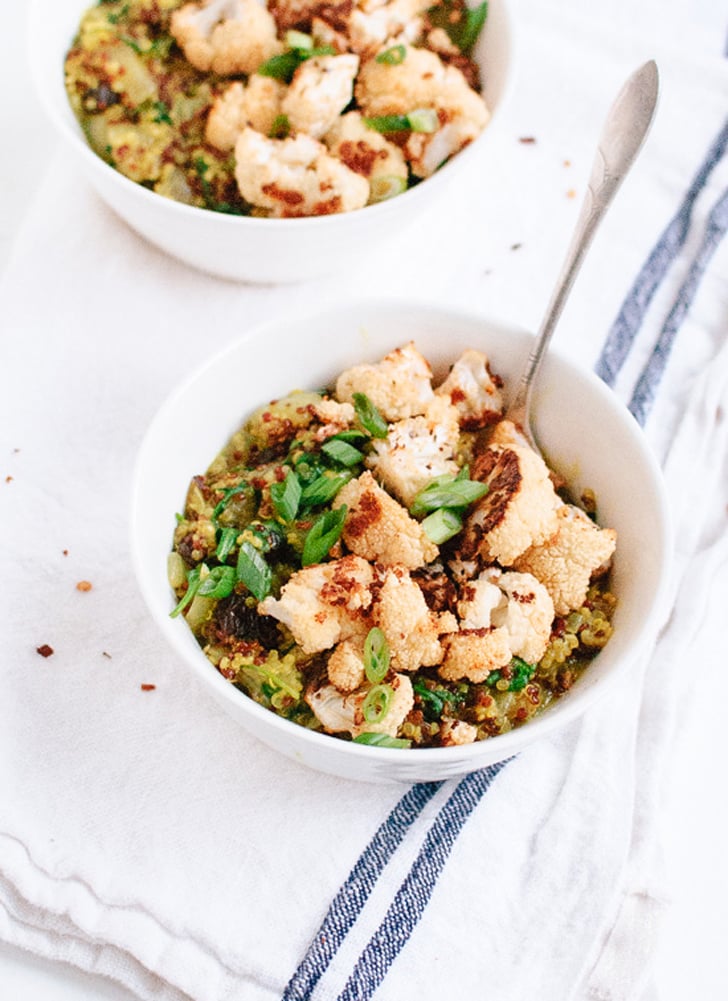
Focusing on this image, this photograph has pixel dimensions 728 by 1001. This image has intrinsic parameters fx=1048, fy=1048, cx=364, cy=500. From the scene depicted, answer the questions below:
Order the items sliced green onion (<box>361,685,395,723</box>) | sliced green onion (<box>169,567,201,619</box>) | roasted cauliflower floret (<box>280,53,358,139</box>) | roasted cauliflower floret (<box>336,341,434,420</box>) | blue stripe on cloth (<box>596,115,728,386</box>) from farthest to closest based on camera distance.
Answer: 1. blue stripe on cloth (<box>596,115,728,386</box>)
2. roasted cauliflower floret (<box>280,53,358,139</box>)
3. roasted cauliflower floret (<box>336,341,434,420</box>)
4. sliced green onion (<box>169,567,201,619</box>)
5. sliced green onion (<box>361,685,395,723</box>)

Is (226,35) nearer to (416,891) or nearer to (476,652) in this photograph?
(476,652)

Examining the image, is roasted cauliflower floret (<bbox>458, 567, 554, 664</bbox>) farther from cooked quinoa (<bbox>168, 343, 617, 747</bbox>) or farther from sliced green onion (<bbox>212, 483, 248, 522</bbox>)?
sliced green onion (<bbox>212, 483, 248, 522</bbox>)

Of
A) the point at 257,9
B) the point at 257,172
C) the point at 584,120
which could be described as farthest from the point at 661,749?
the point at 257,9

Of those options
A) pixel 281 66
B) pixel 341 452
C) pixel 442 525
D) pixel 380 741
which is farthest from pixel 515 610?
pixel 281 66

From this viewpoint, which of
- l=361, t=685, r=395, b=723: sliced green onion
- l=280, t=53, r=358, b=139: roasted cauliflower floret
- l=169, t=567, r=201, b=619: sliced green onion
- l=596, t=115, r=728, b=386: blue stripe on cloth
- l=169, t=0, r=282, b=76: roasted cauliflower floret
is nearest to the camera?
l=361, t=685, r=395, b=723: sliced green onion

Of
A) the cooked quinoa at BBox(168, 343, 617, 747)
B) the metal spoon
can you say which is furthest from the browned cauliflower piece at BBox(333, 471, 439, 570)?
the metal spoon

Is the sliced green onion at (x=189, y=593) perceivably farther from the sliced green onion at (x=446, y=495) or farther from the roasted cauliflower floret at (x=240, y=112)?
the roasted cauliflower floret at (x=240, y=112)
